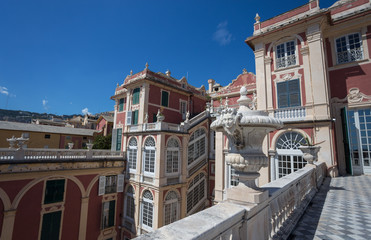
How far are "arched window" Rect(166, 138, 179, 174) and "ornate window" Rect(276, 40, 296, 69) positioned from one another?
9916mm

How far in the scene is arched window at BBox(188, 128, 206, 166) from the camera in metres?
16.8

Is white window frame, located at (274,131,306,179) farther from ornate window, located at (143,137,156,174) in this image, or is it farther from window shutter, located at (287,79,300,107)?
ornate window, located at (143,137,156,174)

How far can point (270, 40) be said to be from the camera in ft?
40.9

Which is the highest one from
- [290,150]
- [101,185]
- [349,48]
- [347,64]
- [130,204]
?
[349,48]

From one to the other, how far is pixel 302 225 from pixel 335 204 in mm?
2070

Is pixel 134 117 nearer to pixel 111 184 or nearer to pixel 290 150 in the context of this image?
pixel 111 184

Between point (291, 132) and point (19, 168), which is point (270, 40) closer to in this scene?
point (291, 132)

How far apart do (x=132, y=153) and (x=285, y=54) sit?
14.9m

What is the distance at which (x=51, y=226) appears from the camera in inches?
498

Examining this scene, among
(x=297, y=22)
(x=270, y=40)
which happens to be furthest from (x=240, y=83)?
(x=297, y=22)

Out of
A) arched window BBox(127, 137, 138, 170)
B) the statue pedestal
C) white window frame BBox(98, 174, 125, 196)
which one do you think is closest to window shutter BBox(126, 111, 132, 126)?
arched window BBox(127, 137, 138, 170)

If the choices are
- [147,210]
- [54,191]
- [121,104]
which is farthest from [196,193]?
[121,104]

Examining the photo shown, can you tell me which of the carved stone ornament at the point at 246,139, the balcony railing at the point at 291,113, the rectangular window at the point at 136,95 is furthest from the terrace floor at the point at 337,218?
the rectangular window at the point at 136,95

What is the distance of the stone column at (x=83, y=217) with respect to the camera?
1380cm
